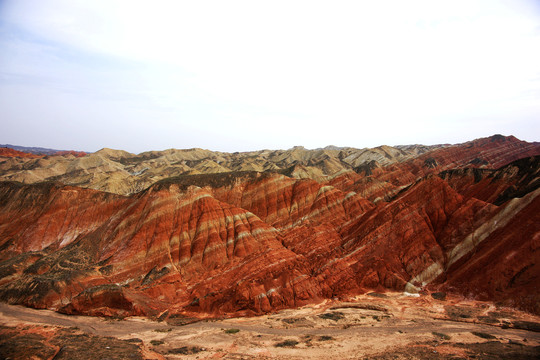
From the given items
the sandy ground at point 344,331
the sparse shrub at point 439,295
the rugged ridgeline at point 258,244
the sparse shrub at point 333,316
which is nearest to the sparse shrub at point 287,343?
the sandy ground at point 344,331

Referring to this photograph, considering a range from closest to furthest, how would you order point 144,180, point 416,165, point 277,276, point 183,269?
point 277,276
point 183,269
point 144,180
point 416,165

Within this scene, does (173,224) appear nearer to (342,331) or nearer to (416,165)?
(342,331)

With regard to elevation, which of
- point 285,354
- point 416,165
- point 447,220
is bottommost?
point 285,354

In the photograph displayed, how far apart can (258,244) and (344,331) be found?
22.5m

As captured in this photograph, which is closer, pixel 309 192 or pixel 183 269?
pixel 183 269

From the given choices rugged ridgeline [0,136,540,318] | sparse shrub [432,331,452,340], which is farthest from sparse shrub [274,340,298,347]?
sparse shrub [432,331,452,340]

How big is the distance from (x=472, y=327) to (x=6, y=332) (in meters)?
45.9

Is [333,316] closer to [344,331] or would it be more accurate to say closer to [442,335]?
[344,331]

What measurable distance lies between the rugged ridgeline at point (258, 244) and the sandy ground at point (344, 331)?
2666 mm

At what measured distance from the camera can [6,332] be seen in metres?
28.3

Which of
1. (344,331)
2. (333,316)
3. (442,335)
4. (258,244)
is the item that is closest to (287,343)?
(344,331)

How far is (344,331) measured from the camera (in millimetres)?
31672

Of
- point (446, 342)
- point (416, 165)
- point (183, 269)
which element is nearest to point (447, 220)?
point (446, 342)

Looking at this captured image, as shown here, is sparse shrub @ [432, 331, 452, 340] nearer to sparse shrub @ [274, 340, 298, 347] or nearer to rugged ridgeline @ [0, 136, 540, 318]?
rugged ridgeline @ [0, 136, 540, 318]
